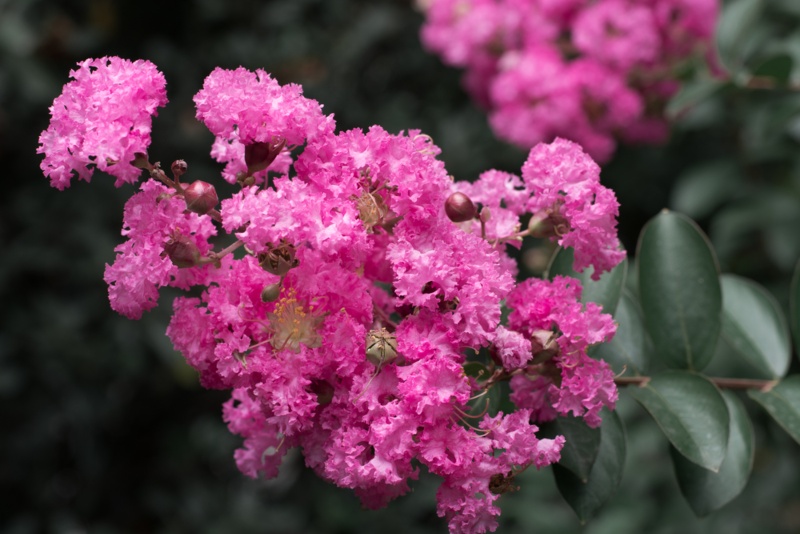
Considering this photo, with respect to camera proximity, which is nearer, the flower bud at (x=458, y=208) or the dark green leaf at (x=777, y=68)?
the flower bud at (x=458, y=208)

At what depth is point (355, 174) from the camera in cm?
87

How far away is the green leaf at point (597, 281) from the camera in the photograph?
106cm

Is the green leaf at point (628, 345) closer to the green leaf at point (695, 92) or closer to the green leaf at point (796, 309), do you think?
the green leaf at point (796, 309)

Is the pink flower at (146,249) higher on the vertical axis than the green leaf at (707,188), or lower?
lower

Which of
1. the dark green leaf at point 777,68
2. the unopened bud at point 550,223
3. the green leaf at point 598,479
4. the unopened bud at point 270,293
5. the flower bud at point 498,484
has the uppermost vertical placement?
the dark green leaf at point 777,68

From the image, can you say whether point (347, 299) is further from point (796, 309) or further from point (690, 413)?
point (796, 309)

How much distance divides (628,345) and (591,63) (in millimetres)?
1240

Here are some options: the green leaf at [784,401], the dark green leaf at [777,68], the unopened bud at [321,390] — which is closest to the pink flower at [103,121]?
the unopened bud at [321,390]

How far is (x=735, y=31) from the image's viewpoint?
206cm

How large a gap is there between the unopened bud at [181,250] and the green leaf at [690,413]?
532 mm

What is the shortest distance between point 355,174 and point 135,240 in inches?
8.6

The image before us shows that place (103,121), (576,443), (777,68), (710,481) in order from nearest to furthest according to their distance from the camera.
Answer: (103,121) < (576,443) < (710,481) < (777,68)

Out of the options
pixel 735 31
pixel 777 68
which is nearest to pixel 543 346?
pixel 777 68

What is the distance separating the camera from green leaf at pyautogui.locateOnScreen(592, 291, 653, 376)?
110 centimetres
